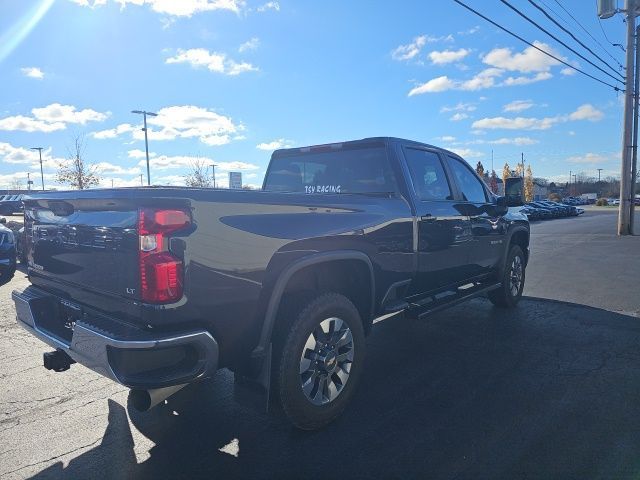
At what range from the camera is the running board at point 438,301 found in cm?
425

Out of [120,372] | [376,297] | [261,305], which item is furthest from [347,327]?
[120,372]

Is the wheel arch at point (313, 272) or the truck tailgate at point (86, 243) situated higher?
the truck tailgate at point (86, 243)

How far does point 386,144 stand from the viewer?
421 cm

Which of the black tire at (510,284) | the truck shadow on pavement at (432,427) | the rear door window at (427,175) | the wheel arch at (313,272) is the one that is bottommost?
the truck shadow on pavement at (432,427)

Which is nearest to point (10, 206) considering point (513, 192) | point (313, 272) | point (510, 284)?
point (313, 272)

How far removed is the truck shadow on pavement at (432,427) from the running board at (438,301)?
0.50 metres

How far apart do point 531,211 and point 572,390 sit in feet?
129

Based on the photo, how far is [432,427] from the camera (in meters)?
3.17

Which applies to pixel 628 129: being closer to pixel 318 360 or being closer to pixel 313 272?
pixel 313 272

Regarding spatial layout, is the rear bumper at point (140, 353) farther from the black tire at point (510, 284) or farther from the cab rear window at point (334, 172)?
the black tire at point (510, 284)

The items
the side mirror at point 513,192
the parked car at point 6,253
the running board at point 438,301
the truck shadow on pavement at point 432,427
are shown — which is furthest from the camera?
the parked car at point 6,253

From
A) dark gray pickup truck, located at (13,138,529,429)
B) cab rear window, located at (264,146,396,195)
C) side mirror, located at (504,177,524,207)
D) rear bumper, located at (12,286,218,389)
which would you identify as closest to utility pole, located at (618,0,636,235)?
side mirror, located at (504,177,524,207)

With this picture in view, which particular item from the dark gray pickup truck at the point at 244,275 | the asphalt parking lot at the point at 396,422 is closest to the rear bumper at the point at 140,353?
the dark gray pickup truck at the point at 244,275

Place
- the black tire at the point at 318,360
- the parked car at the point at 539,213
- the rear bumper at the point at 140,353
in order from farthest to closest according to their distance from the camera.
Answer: the parked car at the point at 539,213 < the black tire at the point at 318,360 < the rear bumper at the point at 140,353
